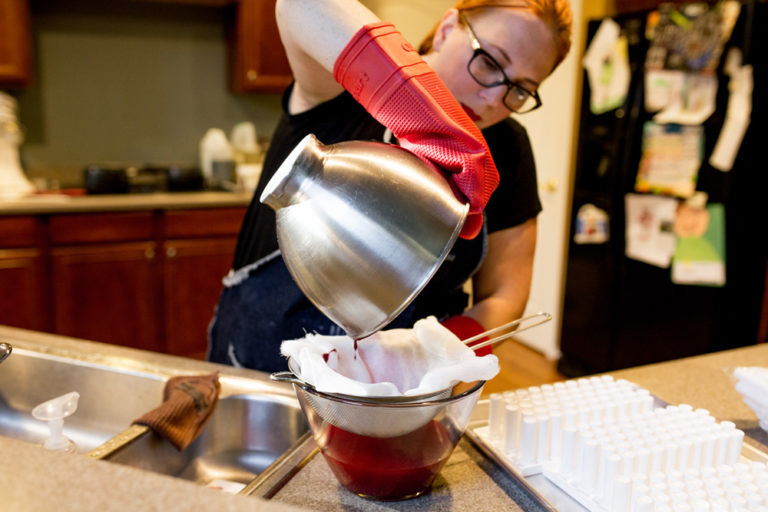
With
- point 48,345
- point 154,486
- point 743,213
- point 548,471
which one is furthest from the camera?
point 743,213

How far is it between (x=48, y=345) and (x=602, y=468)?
87 cm

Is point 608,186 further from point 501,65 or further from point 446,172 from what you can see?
point 446,172

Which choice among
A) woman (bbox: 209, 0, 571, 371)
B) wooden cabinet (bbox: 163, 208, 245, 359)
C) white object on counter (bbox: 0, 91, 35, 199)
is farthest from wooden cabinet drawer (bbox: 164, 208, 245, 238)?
woman (bbox: 209, 0, 571, 371)

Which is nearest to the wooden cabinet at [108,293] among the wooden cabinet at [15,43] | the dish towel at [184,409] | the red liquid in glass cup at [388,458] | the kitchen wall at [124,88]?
the kitchen wall at [124,88]

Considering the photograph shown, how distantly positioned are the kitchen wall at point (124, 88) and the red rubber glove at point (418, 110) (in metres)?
2.84

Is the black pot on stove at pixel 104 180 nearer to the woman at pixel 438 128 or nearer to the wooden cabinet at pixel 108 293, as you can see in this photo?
the wooden cabinet at pixel 108 293

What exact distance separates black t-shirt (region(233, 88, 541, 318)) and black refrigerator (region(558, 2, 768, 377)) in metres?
1.65

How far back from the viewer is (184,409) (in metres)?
0.83

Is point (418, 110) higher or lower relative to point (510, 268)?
higher

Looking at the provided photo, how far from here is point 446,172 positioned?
0.59m

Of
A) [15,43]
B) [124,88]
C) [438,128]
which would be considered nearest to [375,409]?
[438,128]

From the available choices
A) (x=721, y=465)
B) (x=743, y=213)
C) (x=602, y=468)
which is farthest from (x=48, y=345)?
(x=743, y=213)

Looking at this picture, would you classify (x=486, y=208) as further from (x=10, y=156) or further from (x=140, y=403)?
(x=10, y=156)

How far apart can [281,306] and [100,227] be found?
6.01ft
